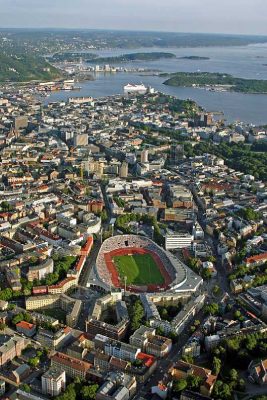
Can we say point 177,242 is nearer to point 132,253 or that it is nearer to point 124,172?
point 132,253

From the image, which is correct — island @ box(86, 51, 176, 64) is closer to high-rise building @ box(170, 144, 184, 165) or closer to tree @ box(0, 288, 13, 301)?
high-rise building @ box(170, 144, 184, 165)

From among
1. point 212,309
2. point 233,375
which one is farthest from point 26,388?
point 212,309

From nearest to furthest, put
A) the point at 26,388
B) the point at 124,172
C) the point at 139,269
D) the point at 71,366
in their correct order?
the point at 26,388 < the point at 71,366 < the point at 139,269 < the point at 124,172

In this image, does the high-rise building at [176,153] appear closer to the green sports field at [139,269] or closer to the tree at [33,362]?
the green sports field at [139,269]

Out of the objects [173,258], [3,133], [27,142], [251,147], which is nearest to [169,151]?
[251,147]

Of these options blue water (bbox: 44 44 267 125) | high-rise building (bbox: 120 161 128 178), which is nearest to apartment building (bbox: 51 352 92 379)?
high-rise building (bbox: 120 161 128 178)

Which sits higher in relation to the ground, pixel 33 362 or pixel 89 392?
pixel 89 392
